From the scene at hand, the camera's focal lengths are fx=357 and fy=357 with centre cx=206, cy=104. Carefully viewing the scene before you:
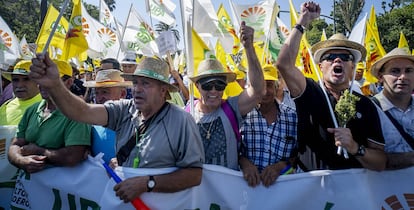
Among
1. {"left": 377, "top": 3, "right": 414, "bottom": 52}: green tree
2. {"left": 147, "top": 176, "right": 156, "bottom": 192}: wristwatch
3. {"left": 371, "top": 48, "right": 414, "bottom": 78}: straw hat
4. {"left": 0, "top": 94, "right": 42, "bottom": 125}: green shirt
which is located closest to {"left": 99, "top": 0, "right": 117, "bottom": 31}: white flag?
{"left": 0, "top": 94, "right": 42, "bottom": 125}: green shirt

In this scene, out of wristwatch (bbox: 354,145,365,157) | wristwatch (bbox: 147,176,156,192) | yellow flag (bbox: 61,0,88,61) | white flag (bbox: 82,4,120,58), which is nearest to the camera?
wristwatch (bbox: 147,176,156,192)

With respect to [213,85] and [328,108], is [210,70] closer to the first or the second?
[213,85]

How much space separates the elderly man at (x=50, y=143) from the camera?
2910 mm

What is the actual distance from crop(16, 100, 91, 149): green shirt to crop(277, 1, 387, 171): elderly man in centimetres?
170

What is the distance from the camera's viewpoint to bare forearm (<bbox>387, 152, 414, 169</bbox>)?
2875mm

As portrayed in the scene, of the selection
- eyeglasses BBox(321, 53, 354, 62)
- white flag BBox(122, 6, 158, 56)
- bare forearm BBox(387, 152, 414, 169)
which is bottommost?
bare forearm BBox(387, 152, 414, 169)

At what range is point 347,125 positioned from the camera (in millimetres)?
2760

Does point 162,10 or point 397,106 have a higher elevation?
point 162,10

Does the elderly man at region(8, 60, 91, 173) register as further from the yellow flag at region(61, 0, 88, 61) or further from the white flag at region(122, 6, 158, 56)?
the white flag at region(122, 6, 158, 56)

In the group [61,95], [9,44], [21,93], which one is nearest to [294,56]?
[61,95]

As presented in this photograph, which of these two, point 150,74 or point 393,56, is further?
point 393,56

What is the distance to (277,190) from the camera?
113 inches

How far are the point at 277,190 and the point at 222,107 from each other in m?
0.81

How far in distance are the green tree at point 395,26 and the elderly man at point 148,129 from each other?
3451cm
